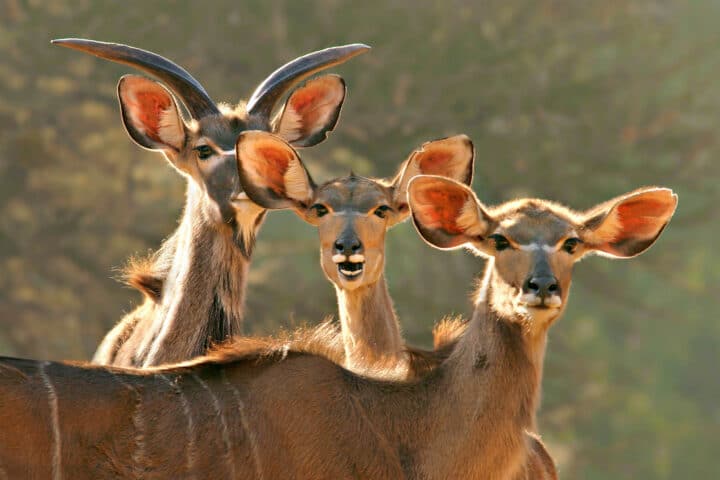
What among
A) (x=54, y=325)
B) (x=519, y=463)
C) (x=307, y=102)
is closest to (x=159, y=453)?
(x=519, y=463)

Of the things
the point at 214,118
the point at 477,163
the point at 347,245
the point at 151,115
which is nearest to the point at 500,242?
the point at 347,245

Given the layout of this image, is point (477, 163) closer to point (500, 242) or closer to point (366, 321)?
point (366, 321)

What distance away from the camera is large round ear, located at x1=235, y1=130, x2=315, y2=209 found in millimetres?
4969

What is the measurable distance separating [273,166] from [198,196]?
78 centimetres

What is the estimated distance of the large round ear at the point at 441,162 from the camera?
5.36m

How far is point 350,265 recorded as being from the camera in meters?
5.09

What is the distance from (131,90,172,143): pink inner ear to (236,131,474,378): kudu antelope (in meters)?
0.96

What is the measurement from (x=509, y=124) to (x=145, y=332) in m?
10.7

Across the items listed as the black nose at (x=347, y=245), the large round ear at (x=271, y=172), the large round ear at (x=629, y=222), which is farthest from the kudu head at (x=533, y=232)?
the large round ear at (x=271, y=172)

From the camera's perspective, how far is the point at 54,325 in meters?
14.4

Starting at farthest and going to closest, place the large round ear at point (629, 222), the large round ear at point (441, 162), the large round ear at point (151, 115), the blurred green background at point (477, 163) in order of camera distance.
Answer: the blurred green background at point (477, 163) → the large round ear at point (151, 115) → the large round ear at point (441, 162) → the large round ear at point (629, 222)

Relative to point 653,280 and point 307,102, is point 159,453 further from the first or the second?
point 653,280

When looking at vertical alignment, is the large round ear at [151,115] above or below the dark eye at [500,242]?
above

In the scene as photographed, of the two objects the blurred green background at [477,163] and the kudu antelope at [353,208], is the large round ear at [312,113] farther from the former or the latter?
the blurred green background at [477,163]
